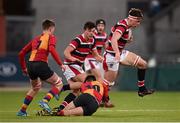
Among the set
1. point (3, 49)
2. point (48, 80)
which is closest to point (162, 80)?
point (3, 49)

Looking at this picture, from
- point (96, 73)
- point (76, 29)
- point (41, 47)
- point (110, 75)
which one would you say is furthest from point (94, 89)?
point (76, 29)

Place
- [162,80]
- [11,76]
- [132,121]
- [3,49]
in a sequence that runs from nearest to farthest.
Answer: [132,121] → [162,80] → [11,76] → [3,49]

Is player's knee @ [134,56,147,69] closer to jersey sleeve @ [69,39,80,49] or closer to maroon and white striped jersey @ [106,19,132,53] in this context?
maroon and white striped jersey @ [106,19,132,53]

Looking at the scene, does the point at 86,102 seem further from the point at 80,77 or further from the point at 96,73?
the point at 96,73

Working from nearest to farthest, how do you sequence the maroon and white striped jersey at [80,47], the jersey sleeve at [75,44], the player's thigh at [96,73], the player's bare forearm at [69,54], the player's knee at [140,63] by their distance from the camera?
the player's bare forearm at [69,54] < the jersey sleeve at [75,44] < the maroon and white striped jersey at [80,47] < the player's knee at [140,63] < the player's thigh at [96,73]

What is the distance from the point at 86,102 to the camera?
1605 centimetres

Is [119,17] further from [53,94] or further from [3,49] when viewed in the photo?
[53,94]

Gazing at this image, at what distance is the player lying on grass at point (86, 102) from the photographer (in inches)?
632

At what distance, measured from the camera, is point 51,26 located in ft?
54.3

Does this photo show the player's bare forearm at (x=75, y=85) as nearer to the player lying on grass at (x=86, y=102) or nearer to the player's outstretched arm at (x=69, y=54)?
the player's outstretched arm at (x=69, y=54)

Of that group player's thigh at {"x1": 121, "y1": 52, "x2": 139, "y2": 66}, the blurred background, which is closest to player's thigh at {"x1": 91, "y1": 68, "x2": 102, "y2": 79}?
player's thigh at {"x1": 121, "y1": 52, "x2": 139, "y2": 66}

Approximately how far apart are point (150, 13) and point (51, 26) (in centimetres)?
2284

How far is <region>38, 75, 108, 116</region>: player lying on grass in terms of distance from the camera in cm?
1606

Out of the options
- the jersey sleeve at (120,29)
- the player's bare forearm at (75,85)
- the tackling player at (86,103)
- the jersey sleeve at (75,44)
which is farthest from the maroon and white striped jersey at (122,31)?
the tackling player at (86,103)
